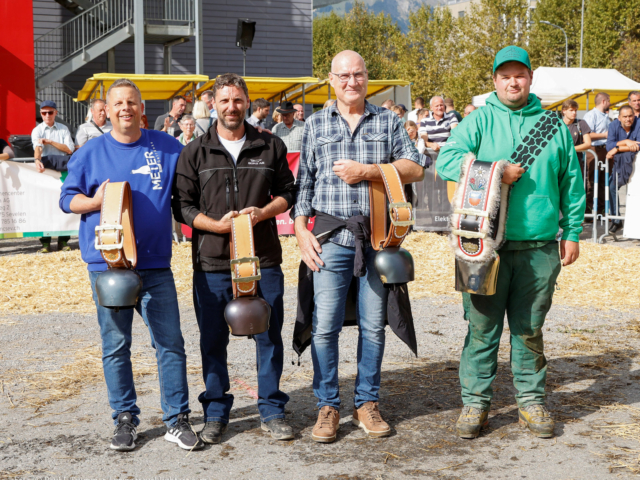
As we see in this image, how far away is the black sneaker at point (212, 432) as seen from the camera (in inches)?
170

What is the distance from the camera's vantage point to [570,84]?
23.0m

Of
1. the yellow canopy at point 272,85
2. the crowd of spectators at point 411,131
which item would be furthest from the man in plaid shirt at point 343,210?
the yellow canopy at point 272,85

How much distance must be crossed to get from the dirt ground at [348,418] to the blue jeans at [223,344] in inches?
7.1

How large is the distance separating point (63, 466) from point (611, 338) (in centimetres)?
470

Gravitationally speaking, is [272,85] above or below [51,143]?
above

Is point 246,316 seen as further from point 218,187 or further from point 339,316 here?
point 218,187

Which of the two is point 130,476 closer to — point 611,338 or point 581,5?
point 611,338

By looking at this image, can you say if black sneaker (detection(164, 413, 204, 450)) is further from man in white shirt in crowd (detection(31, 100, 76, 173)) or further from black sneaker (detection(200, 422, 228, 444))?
man in white shirt in crowd (detection(31, 100, 76, 173))

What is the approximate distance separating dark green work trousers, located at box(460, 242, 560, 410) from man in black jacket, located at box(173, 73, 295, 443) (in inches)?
46.0

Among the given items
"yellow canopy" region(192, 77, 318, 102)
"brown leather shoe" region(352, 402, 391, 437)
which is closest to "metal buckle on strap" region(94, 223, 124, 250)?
"brown leather shoe" region(352, 402, 391, 437)

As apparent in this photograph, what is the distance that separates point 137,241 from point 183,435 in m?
1.13

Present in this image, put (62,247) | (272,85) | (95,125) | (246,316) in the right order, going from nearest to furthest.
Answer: (246,316)
(95,125)
(62,247)
(272,85)

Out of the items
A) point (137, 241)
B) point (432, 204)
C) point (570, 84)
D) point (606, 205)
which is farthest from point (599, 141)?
point (137, 241)

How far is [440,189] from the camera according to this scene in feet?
43.9
